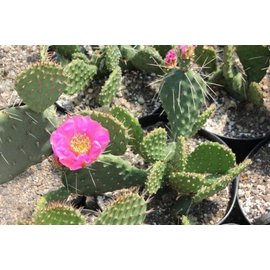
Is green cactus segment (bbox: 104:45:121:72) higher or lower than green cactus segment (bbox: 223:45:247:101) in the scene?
higher

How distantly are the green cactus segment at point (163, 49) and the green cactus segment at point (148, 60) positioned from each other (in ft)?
0.18

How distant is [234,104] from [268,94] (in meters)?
0.16

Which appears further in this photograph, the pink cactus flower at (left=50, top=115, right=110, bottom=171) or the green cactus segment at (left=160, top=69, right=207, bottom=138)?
the green cactus segment at (left=160, top=69, right=207, bottom=138)

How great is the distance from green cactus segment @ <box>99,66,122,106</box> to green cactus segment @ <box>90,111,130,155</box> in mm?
486

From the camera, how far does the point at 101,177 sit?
2.19 metres

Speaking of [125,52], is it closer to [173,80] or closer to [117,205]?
[173,80]

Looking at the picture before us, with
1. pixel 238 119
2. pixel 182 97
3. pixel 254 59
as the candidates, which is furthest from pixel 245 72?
pixel 182 97

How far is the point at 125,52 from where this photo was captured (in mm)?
2891

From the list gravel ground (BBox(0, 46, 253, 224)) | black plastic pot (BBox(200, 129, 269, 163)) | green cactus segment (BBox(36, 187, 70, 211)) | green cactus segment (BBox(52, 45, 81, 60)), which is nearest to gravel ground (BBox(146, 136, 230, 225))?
gravel ground (BBox(0, 46, 253, 224))

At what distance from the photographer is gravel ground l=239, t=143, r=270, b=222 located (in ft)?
8.22

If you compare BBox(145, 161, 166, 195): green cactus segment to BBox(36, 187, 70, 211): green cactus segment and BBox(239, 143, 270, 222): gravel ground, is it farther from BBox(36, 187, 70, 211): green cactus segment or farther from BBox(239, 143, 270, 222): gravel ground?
BBox(239, 143, 270, 222): gravel ground

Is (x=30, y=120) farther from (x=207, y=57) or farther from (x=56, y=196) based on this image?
(x=207, y=57)
